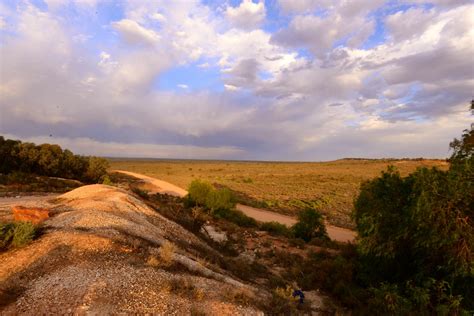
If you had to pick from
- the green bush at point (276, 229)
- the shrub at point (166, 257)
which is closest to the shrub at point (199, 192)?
the green bush at point (276, 229)

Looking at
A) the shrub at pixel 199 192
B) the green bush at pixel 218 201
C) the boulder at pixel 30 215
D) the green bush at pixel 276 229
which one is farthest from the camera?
the shrub at pixel 199 192

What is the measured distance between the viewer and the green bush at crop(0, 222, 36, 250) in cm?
755

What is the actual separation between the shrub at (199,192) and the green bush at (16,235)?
13.8m

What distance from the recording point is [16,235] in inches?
301

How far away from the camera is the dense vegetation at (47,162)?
29094 mm

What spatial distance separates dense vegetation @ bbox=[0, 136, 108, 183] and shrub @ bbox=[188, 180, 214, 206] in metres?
14.9

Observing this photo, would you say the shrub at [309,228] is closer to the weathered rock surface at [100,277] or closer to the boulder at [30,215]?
the weathered rock surface at [100,277]

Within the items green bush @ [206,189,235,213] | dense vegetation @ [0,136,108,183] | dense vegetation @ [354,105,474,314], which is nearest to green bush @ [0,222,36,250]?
dense vegetation @ [354,105,474,314]

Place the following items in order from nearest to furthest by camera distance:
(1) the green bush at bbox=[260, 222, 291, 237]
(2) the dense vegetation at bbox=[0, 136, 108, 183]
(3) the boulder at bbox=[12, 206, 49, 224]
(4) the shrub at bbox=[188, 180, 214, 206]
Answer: (3) the boulder at bbox=[12, 206, 49, 224], (1) the green bush at bbox=[260, 222, 291, 237], (4) the shrub at bbox=[188, 180, 214, 206], (2) the dense vegetation at bbox=[0, 136, 108, 183]

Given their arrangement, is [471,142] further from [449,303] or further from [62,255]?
[62,255]

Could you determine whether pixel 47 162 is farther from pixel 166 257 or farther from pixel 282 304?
pixel 282 304

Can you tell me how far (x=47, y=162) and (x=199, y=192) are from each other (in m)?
18.0

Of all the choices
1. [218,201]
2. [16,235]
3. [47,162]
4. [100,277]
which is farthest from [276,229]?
[47,162]

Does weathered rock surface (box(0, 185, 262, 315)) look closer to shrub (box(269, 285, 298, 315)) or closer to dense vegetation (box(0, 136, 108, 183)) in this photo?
shrub (box(269, 285, 298, 315))
